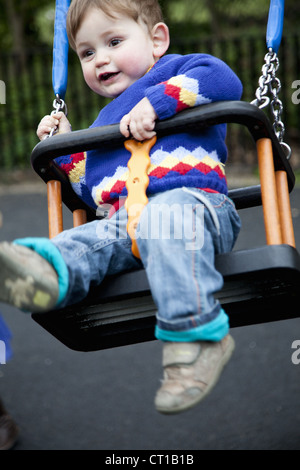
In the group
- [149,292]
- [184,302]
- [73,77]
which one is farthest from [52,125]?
[73,77]

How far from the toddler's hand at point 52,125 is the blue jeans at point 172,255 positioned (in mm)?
403

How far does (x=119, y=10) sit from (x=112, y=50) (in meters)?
0.10

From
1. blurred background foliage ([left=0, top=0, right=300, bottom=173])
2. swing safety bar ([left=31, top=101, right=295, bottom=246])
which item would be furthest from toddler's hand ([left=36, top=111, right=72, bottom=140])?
blurred background foliage ([left=0, top=0, right=300, bottom=173])

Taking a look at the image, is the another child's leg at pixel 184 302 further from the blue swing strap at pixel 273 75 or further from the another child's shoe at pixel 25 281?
the blue swing strap at pixel 273 75

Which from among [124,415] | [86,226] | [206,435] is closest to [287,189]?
[86,226]

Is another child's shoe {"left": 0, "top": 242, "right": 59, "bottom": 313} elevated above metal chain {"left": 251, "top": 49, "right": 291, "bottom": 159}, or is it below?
below

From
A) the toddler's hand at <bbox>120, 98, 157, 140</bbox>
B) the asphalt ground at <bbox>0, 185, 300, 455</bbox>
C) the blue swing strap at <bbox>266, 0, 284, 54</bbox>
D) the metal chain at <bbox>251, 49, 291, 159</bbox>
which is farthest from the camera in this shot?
the asphalt ground at <bbox>0, 185, 300, 455</bbox>

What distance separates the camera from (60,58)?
6.20 feet

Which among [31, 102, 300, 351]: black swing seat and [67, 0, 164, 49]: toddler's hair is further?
[67, 0, 164, 49]: toddler's hair

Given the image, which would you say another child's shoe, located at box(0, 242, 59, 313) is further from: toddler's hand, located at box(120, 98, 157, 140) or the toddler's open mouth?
the toddler's open mouth

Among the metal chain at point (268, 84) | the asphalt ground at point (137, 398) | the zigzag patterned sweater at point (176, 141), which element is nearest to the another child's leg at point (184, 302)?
the zigzag patterned sweater at point (176, 141)

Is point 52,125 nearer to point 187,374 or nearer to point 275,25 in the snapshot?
point 275,25

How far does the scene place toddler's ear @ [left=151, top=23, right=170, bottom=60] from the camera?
1733 millimetres

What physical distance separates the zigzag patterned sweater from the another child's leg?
154 millimetres
